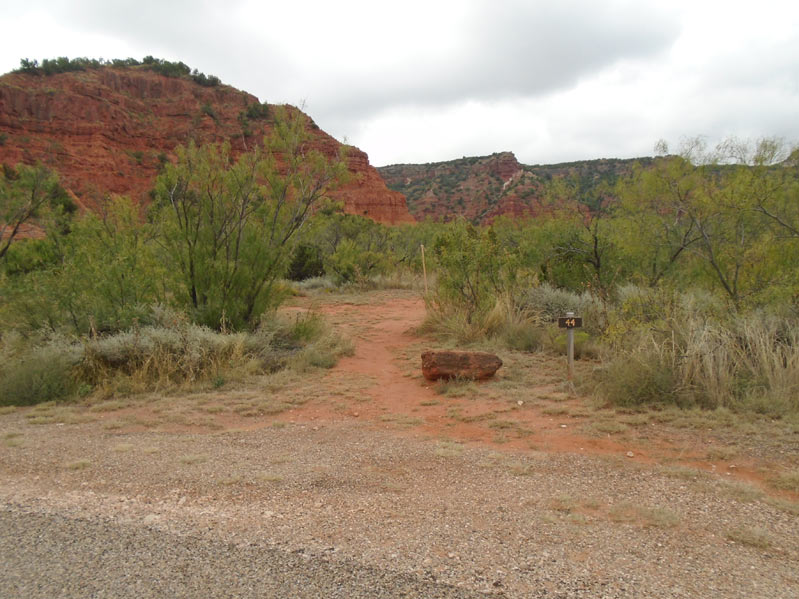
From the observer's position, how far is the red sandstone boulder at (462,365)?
24.7ft

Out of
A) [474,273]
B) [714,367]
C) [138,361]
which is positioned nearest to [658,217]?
[474,273]

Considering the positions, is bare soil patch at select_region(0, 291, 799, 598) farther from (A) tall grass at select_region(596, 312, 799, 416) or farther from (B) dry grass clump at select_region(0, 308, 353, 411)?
(B) dry grass clump at select_region(0, 308, 353, 411)

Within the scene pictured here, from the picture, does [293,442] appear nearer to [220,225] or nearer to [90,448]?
[90,448]

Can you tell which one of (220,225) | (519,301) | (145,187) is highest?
(145,187)

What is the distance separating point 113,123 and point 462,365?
52247 mm

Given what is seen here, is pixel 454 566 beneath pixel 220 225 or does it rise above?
beneath

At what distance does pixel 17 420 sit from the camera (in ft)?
20.1

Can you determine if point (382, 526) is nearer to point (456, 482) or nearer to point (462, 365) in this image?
point (456, 482)

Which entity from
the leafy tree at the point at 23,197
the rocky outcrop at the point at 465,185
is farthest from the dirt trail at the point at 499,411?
the rocky outcrop at the point at 465,185

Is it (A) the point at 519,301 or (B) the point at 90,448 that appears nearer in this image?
(B) the point at 90,448

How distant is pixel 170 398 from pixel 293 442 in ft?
8.66

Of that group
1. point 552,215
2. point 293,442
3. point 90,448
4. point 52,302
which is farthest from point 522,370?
point 52,302

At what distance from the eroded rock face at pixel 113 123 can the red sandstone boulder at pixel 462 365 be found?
36.8 meters

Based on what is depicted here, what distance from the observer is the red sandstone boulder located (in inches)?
296
